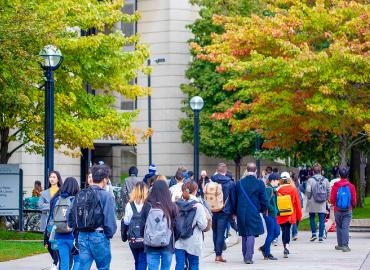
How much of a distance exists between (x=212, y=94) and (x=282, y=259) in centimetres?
3200

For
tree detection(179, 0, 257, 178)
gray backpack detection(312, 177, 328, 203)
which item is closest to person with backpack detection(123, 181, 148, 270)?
gray backpack detection(312, 177, 328, 203)

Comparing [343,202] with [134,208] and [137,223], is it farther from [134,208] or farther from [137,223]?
[137,223]

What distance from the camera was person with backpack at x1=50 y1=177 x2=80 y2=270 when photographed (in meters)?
15.4

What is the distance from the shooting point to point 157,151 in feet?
183

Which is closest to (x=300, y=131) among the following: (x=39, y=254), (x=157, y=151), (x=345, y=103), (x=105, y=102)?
(x=345, y=103)

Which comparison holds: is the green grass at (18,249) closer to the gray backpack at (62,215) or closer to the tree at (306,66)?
the gray backpack at (62,215)

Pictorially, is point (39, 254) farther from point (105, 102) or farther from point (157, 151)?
point (157, 151)

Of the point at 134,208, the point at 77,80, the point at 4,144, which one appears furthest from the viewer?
the point at 4,144

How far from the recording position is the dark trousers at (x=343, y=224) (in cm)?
2273

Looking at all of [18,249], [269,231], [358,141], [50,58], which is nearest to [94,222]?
[269,231]

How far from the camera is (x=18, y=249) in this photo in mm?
22891

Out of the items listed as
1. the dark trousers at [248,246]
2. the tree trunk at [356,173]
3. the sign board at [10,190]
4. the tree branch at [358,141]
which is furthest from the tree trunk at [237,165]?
the dark trousers at [248,246]

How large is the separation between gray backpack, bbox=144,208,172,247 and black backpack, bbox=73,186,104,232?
0.61 meters

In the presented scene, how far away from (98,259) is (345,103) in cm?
1957
